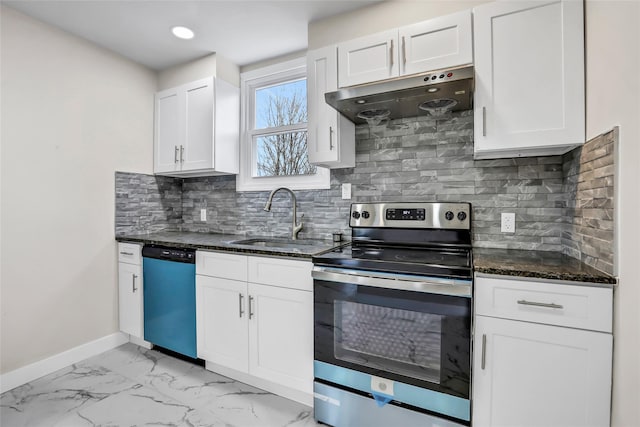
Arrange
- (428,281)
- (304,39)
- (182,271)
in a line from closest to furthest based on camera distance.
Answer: (428,281) < (182,271) < (304,39)

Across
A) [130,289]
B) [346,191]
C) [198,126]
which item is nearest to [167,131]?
[198,126]

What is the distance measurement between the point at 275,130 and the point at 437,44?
1.45m

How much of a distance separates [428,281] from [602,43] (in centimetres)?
118

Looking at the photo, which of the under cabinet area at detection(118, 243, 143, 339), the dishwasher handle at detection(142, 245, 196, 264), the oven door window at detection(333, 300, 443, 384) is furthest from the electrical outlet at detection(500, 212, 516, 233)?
the under cabinet area at detection(118, 243, 143, 339)

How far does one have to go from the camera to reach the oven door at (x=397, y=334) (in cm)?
135

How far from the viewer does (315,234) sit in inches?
95.7

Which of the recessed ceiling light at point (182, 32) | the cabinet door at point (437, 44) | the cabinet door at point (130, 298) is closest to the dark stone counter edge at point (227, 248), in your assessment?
the cabinet door at point (130, 298)

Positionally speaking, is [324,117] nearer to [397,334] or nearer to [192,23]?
[192,23]

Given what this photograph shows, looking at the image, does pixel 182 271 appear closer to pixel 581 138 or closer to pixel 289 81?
pixel 289 81

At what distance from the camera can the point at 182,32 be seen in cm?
229

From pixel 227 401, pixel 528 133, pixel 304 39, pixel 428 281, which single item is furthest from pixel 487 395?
pixel 304 39

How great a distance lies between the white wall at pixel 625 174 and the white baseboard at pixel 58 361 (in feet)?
10.4

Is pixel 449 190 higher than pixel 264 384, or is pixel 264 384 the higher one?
pixel 449 190

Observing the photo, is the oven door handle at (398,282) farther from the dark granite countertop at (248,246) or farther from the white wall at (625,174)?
the white wall at (625,174)
